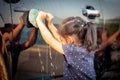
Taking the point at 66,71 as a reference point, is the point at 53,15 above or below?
above

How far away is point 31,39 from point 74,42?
1.44 feet

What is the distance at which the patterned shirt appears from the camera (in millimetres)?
3045

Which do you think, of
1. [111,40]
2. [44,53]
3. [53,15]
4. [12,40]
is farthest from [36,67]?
[111,40]

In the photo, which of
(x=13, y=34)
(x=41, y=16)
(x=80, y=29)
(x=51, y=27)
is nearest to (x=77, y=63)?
(x=80, y=29)

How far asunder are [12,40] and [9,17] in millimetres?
236

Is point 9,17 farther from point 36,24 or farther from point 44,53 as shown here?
point 44,53

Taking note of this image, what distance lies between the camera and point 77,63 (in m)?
3.04

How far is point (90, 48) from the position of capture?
3.07 metres

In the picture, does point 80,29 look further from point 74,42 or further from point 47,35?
point 47,35

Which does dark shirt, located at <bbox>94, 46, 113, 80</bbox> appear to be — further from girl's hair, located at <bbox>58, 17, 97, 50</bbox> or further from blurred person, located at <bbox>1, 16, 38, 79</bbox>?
blurred person, located at <bbox>1, 16, 38, 79</bbox>

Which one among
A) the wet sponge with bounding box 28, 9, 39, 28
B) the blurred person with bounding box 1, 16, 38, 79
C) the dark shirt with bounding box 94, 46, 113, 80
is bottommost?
the dark shirt with bounding box 94, 46, 113, 80

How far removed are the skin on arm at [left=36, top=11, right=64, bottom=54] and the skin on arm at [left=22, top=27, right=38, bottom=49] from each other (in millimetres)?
64

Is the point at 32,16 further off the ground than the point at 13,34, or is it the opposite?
the point at 32,16

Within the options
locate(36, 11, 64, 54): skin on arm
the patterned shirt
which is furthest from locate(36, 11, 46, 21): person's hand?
the patterned shirt
